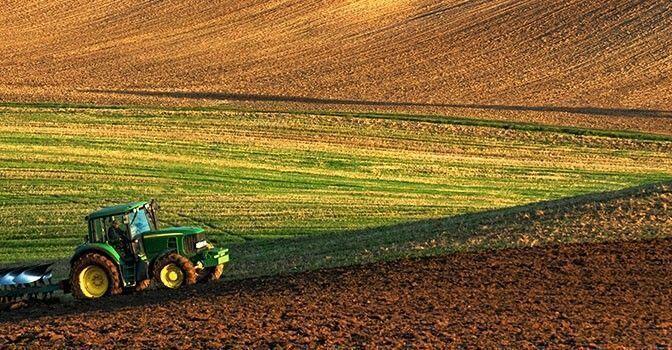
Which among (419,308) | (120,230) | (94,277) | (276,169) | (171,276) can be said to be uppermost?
(120,230)

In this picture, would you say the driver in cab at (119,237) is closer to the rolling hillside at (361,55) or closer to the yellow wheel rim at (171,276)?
the yellow wheel rim at (171,276)

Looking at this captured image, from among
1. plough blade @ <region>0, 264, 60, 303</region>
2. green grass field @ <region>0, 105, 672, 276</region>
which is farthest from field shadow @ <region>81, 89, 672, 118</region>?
plough blade @ <region>0, 264, 60, 303</region>

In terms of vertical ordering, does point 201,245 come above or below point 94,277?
above

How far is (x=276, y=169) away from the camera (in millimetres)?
39312

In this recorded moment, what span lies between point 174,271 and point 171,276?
0.10 metres

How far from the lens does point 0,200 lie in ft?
112

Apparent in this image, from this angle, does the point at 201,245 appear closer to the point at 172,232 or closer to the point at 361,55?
the point at 172,232

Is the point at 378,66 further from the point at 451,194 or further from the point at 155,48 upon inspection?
the point at 451,194

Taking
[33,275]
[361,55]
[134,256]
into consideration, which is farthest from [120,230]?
[361,55]

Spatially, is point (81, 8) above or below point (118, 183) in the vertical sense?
above

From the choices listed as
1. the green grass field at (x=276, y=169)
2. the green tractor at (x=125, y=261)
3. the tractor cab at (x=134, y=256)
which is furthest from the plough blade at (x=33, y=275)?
the green grass field at (x=276, y=169)

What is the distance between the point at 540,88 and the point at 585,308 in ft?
132

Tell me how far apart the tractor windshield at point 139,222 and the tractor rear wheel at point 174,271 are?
0.94m

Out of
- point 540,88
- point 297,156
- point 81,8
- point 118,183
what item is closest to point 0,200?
point 118,183
